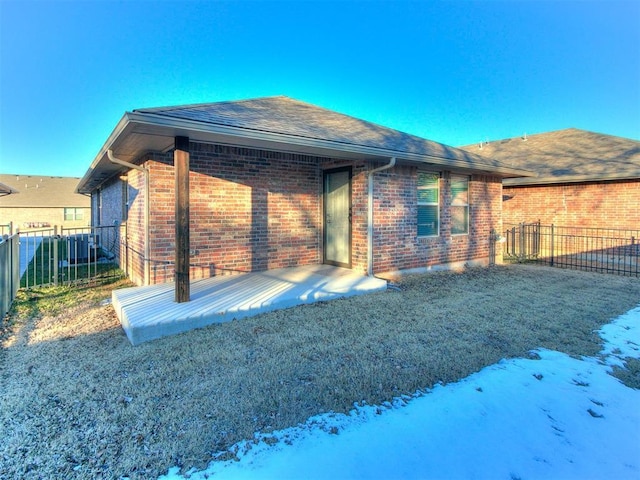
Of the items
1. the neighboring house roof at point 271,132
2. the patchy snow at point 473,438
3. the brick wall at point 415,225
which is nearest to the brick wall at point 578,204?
the brick wall at point 415,225

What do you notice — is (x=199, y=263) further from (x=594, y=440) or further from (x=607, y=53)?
(x=607, y=53)

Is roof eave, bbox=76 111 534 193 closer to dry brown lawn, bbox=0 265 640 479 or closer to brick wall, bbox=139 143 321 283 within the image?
brick wall, bbox=139 143 321 283

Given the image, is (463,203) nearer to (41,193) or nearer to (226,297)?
(226,297)

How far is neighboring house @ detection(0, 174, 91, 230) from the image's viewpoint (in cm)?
3375

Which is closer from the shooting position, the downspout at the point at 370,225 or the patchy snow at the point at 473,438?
the patchy snow at the point at 473,438

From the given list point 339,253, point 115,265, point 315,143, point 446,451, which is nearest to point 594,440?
point 446,451

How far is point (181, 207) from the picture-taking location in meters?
4.60

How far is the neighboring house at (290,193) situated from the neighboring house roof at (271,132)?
3cm

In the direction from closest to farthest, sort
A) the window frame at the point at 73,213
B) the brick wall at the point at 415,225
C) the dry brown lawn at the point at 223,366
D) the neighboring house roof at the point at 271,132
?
the dry brown lawn at the point at 223,366 < the neighboring house roof at the point at 271,132 < the brick wall at the point at 415,225 < the window frame at the point at 73,213

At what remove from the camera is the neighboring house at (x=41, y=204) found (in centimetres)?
3375

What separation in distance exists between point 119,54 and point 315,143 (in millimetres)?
8264

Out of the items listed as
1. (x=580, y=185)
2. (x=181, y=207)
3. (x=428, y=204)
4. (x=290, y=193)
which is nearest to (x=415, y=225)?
(x=428, y=204)

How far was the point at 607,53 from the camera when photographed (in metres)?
9.91

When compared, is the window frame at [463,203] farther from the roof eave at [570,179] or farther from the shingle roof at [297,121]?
the roof eave at [570,179]
